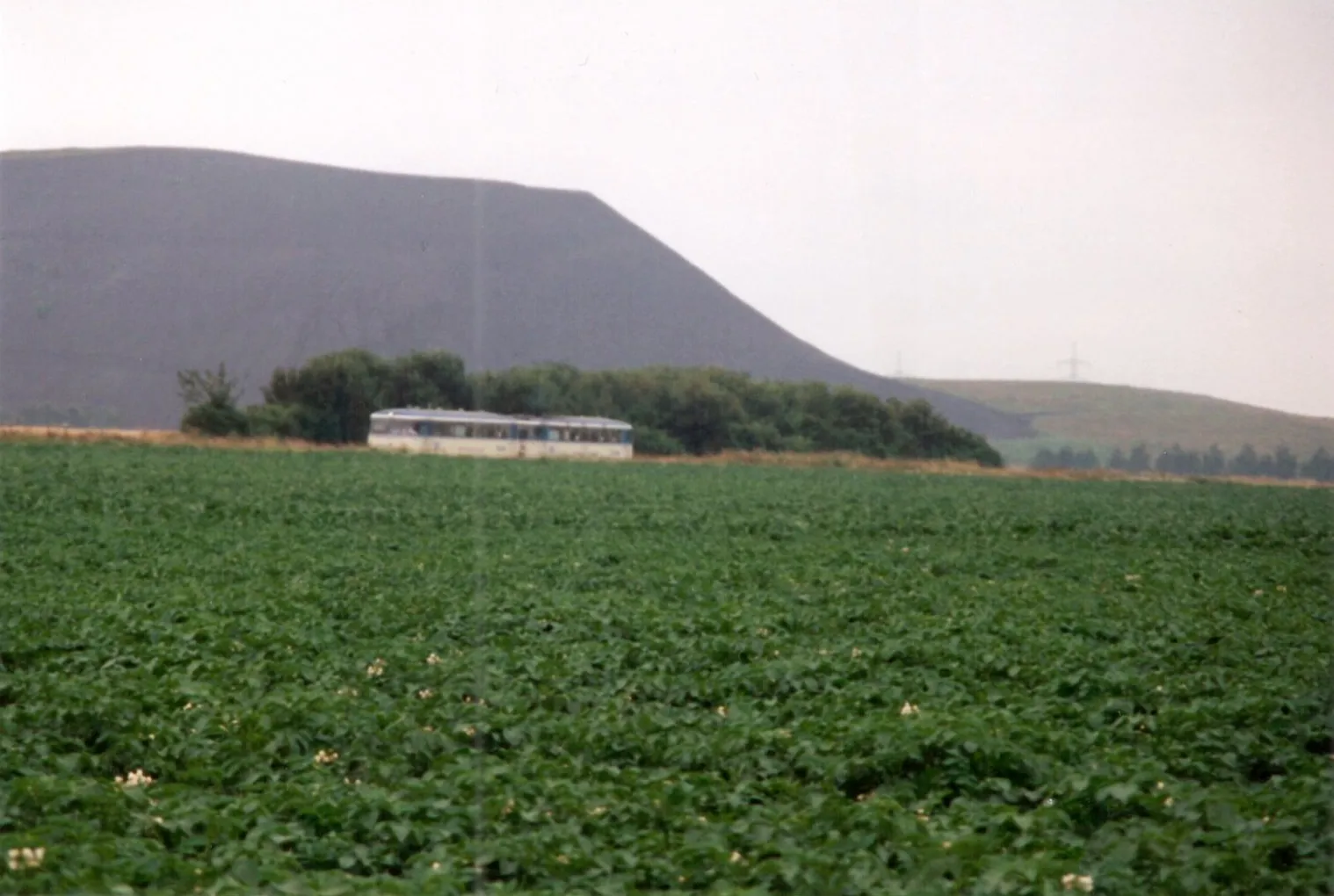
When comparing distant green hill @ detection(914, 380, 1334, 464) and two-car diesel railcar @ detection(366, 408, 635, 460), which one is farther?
distant green hill @ detection(914, 380, 1334, 464)

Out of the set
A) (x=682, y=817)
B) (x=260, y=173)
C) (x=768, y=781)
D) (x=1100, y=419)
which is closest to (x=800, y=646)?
(x=768, y=781)

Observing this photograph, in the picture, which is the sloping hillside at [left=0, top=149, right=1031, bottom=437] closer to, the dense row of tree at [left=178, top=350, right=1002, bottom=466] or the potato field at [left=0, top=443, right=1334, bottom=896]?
the dense row of tree at [left=178, top=350, right=1002, bottom=466]

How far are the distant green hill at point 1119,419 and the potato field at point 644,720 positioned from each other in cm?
6332

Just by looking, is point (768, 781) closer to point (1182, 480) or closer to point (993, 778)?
point (993, 778)

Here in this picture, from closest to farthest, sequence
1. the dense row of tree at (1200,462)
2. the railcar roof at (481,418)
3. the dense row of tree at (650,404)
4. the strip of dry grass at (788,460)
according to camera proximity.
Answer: the strip of dry grass at (788,460) → the railcar roof at (481,418) → the dense row of tree at (1200,462) → the dense row of tree at (650,404)

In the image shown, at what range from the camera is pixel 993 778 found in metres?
8.32

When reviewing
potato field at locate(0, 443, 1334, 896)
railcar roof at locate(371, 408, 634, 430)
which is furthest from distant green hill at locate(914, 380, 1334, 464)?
potato field at locate(0, 443, 1334, 896)

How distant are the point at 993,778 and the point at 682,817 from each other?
2102mm

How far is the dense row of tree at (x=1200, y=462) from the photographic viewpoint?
3012 inches

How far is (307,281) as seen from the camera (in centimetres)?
17688

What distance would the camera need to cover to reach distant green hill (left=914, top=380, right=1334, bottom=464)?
291ft

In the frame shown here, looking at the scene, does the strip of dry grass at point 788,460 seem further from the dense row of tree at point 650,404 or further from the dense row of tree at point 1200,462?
the dense row of tree at point 650,404

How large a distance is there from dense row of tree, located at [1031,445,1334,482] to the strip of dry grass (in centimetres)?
124

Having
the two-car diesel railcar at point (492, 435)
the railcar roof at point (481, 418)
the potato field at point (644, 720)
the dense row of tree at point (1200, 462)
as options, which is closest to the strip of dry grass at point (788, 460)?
the dense row of tree at point (1200, 462)
